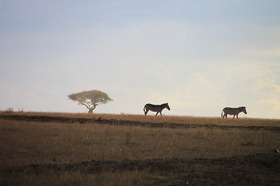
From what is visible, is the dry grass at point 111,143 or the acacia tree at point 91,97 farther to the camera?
the acacia tree at point 91,97

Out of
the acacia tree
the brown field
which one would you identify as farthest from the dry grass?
the acacia tree

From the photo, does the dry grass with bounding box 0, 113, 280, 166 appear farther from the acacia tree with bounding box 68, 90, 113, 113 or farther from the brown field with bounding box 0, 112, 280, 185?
the acacia tree with bounding box 68, 90, 113, 113

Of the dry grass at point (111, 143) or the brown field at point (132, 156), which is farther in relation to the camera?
the dry grass at point (111, 143)

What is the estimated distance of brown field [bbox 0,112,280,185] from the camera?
1581 centimetres

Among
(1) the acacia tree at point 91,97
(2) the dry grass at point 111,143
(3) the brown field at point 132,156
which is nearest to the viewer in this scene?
(3) the brown field at point 132,156

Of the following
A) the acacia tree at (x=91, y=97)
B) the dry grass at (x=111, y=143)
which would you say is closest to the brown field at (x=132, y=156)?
the dry grass at (x=111, y=143)

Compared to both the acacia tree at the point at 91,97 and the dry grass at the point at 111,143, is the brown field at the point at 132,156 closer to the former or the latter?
the dry grass at the point at 111,143

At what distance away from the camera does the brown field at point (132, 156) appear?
15812 millimetres

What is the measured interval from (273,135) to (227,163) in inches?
524

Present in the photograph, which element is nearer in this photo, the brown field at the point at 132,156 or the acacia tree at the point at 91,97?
the brown field at the point at 132,156

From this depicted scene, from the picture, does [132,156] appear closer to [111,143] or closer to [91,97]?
[111,143]

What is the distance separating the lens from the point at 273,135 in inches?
1212

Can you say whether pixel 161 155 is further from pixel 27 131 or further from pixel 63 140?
pixel 27 131

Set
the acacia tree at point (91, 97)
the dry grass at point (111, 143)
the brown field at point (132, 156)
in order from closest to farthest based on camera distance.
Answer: the brown field at point (132, 156)
the dry grass at point (111, 143)
the acacia tree at point (91, 97)
